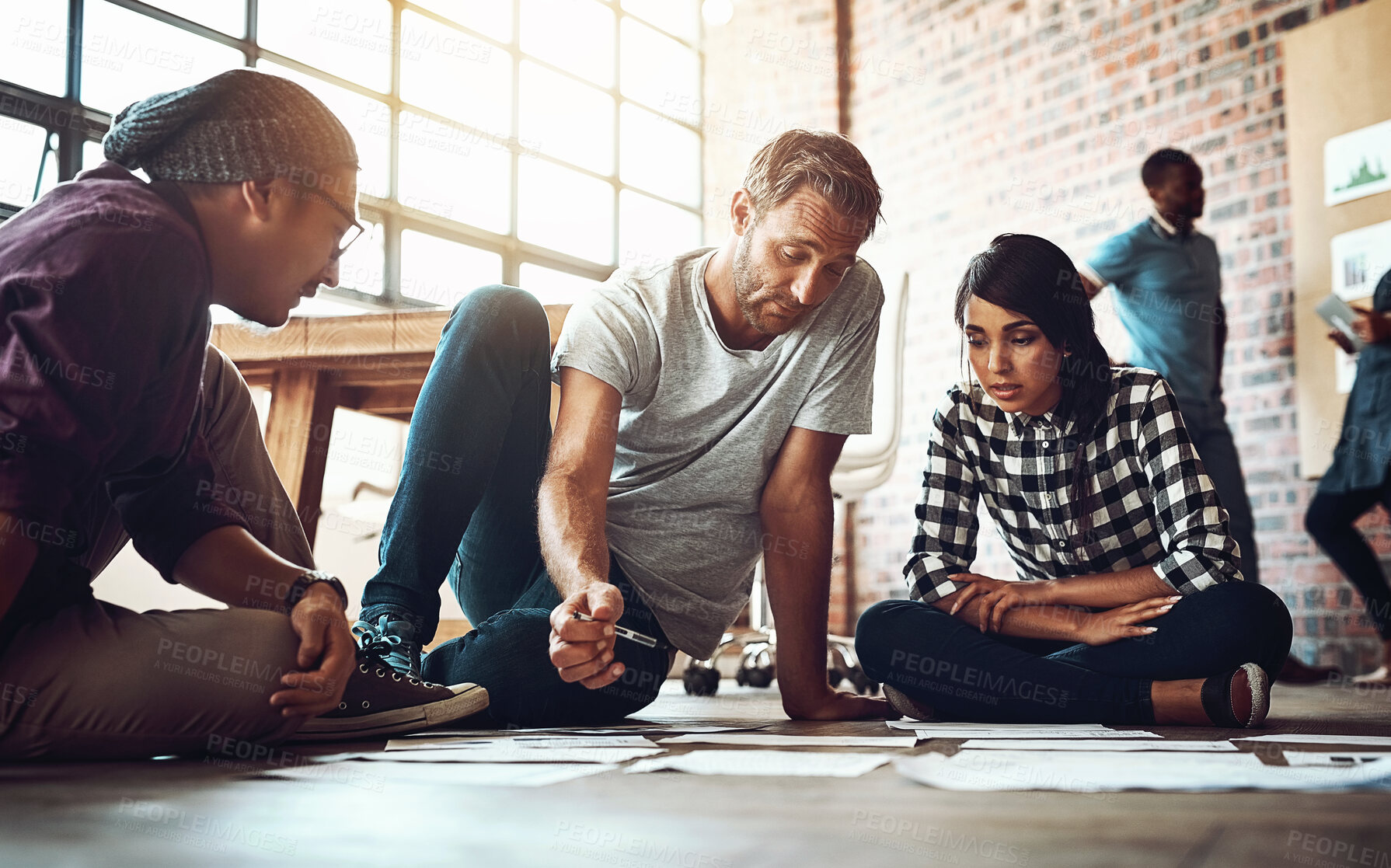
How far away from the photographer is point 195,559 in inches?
42.6

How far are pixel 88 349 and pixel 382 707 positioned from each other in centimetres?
49

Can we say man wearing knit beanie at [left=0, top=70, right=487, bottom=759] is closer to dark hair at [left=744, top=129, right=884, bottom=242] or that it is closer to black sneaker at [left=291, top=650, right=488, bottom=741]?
black sneaker at [left=291, top=650, right=488, bottom=741]

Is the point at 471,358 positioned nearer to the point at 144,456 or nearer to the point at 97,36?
the point at 144,456

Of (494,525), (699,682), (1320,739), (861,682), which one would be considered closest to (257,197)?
(494,525)

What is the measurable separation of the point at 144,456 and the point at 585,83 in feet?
15.0

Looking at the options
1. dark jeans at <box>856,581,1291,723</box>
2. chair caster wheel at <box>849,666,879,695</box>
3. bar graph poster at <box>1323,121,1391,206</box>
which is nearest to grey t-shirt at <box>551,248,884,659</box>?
dark jeans at <box>856,581,1291,723</box>

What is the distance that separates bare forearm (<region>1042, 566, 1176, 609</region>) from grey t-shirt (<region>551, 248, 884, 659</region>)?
0.37 meters

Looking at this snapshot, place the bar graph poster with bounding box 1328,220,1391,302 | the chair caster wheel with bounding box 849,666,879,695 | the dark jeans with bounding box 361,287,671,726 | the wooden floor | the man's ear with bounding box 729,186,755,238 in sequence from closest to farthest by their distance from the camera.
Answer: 1. the wooden floor
2. the dark jeans with bounding box 361,287,671,726
3. the man's ear with bounding box 729,186,755,238
4. the chair caster wheel with bounding box 849,666,879,695
5. the bar graph poster with bounding box 1328,220,1391,302

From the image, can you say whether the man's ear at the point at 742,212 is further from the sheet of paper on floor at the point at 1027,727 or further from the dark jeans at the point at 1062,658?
the sheet of paper on floor at the point at 1027,727

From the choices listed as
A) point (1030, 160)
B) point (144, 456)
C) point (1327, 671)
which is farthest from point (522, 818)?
point (1030, 160)

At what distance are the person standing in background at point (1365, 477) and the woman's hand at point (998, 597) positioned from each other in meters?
1.94

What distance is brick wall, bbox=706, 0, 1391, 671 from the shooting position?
11.7 feet

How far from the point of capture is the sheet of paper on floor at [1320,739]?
1074 mm

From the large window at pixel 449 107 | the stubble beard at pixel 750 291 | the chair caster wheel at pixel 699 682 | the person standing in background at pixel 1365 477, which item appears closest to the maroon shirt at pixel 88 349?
the stubble beard at pixel 750 291
